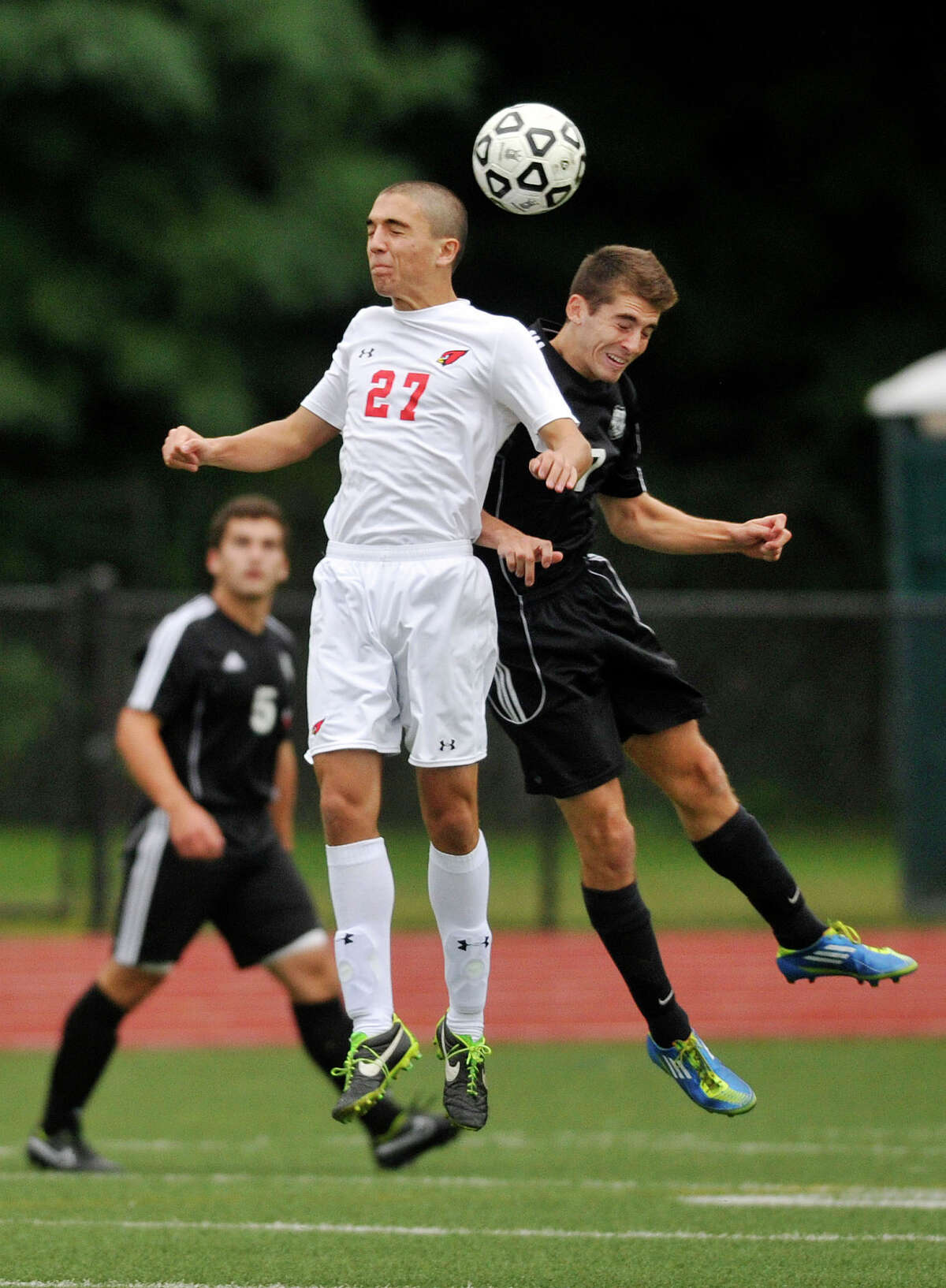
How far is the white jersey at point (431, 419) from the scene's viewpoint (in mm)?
5574

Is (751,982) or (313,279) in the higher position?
(313,279)

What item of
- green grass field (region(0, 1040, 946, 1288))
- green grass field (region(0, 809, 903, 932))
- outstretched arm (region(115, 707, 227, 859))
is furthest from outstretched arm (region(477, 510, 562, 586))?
green grass field (region(0, 809, 903, 932))

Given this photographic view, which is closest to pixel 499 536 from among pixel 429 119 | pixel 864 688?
pixel 864 688

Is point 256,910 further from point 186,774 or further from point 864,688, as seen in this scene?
point 864,688

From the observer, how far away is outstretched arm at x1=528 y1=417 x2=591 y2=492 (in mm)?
5223

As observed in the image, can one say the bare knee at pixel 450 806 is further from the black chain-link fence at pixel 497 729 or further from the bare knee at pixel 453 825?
the black chain-link fence at pixel 497 729

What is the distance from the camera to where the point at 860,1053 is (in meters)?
12.1

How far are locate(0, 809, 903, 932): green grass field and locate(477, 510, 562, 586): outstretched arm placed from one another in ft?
31.3

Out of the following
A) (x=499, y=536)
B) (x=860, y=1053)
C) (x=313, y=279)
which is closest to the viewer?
(x=499, y=536)

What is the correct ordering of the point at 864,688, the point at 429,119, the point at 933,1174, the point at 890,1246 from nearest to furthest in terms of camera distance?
the point at 890,1246
the point at 933,1174
the point at 864,688
the point at 429,119

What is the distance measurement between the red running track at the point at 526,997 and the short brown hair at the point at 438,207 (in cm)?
786

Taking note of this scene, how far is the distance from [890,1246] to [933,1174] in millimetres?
1815

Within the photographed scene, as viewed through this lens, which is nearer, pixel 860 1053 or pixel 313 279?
pixel 860 1053

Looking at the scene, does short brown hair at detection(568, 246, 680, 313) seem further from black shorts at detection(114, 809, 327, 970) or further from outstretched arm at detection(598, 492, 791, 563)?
black shorts at detection(114, 809, 327, 970)
